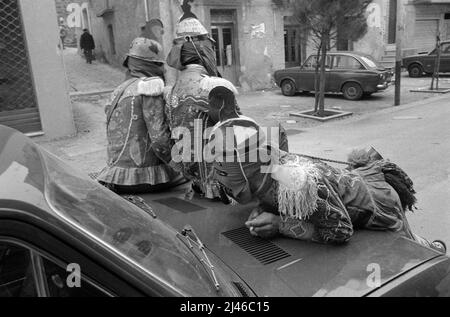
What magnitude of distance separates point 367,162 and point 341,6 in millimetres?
8805

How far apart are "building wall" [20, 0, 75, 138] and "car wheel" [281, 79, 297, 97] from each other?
8.50 m

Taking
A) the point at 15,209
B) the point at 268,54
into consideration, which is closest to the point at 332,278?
the point at 15,209

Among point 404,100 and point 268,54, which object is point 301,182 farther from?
point 268,54

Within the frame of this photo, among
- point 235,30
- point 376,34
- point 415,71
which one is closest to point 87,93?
point 235,30

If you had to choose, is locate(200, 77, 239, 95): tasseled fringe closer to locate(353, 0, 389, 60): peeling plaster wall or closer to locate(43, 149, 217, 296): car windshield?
locate(43, 149, 217, 296): car windshield

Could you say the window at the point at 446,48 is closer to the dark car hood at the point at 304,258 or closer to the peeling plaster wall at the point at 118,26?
the peeling plaster wall at the point at 118,26

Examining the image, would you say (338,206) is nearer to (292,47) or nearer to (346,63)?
(346,63)

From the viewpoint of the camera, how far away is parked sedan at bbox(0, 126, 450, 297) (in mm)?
1130

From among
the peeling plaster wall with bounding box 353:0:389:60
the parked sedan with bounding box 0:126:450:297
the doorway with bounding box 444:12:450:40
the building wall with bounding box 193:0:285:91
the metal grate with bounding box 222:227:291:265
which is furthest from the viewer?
the doorway with bounding box 444:12:450:40

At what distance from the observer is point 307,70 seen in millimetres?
15078

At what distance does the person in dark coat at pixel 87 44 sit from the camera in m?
19.1

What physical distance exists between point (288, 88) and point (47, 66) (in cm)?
896

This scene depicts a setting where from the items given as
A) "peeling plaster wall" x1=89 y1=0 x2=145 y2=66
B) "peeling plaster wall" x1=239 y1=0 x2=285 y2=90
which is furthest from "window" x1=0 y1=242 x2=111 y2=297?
"peeling plaster wall" x1=239 y1=0 x2=285 y2=90

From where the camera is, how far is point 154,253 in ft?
4.57
